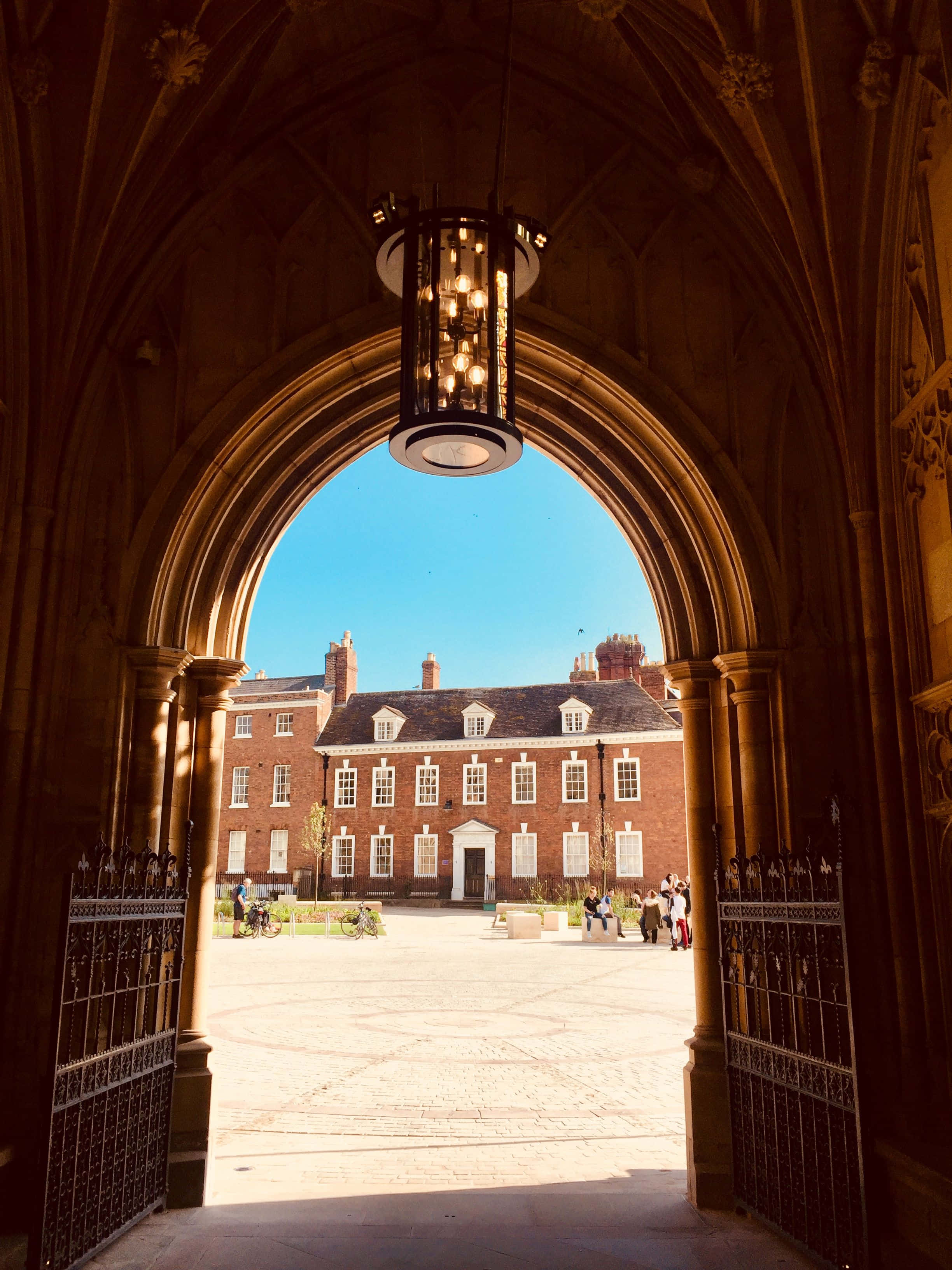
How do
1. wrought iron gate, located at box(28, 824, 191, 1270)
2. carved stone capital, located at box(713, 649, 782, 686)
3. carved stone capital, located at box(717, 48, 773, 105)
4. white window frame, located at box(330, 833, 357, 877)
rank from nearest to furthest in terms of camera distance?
1. wrought iron gate, located at box(28, 824, 191, 1270)
2. carved stone capital, located at box(717, 48, 773, 105)
3. carved stone capital, located at box(713, 649, 782, 686)
4. white window frame, located at box(330, 833, 357, 877)

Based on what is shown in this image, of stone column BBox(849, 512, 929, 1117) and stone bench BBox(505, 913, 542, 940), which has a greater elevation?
stone column BBox(849, 512, 929, 1117)

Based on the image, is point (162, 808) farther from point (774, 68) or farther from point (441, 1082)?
point (774, 68)

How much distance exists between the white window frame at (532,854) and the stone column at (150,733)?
95.1ft

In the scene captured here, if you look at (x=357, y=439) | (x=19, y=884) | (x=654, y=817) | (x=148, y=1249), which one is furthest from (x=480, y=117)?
(x=654, y=817)

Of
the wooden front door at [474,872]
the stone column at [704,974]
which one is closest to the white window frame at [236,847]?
the wooden front door at [474,872]

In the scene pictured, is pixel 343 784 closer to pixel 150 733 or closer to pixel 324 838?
pixel 324 838

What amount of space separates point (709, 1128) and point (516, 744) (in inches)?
1158

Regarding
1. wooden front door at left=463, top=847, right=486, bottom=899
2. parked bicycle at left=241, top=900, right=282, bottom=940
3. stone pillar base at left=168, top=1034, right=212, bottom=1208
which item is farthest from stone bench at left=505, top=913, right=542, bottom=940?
stone pillar base at left=168, top=1034, right=212, bottom=1208

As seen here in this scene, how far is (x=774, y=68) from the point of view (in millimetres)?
5484

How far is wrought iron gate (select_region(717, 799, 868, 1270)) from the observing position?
13.6ft

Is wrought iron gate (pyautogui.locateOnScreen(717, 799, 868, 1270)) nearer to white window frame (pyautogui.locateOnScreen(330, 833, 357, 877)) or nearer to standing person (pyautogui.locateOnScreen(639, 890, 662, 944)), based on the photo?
standing person (pyautogui.locateOnScreen(639, 890, 662, 944))

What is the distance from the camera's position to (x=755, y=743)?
5.79m

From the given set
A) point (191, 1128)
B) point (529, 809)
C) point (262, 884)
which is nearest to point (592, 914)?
point (529, 809)

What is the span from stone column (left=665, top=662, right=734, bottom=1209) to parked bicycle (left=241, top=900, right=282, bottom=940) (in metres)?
17.7
